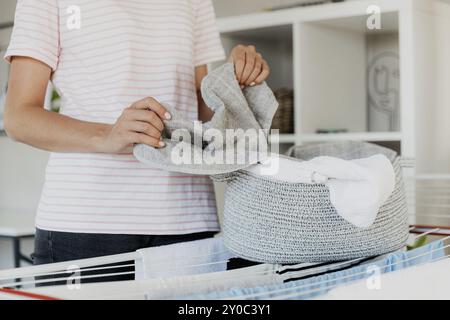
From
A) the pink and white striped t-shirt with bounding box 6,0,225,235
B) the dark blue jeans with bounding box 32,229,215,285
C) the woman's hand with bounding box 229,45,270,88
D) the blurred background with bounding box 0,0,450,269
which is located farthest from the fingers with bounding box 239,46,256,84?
the blurred background with bounding box 0,0,450,269

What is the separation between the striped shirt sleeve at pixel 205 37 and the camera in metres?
1.10

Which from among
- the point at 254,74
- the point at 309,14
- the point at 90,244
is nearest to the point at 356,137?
the point at 309,14

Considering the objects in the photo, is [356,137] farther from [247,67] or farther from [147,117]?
[147,117]

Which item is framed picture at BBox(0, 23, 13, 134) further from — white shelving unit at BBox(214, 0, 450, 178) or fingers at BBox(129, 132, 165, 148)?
fingers at BBox(129, 132, 165, 148)

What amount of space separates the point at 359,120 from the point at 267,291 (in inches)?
51.7

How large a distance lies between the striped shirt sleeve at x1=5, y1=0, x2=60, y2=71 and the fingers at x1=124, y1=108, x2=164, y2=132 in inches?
8.4

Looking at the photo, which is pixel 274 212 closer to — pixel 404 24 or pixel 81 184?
pixel 81 184

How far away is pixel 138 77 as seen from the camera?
98 centimetres

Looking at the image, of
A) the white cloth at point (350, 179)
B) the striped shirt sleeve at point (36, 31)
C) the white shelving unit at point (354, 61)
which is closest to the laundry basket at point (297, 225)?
the white cloth at point (350, 179)

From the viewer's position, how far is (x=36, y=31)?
0.92 m

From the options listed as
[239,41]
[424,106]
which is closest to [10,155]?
[239,41]

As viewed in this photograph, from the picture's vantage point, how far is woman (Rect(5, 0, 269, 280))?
920 millimetres

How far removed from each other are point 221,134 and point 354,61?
1.13 m

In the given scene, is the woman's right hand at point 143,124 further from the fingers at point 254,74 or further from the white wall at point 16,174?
the white wall at point 16,174
